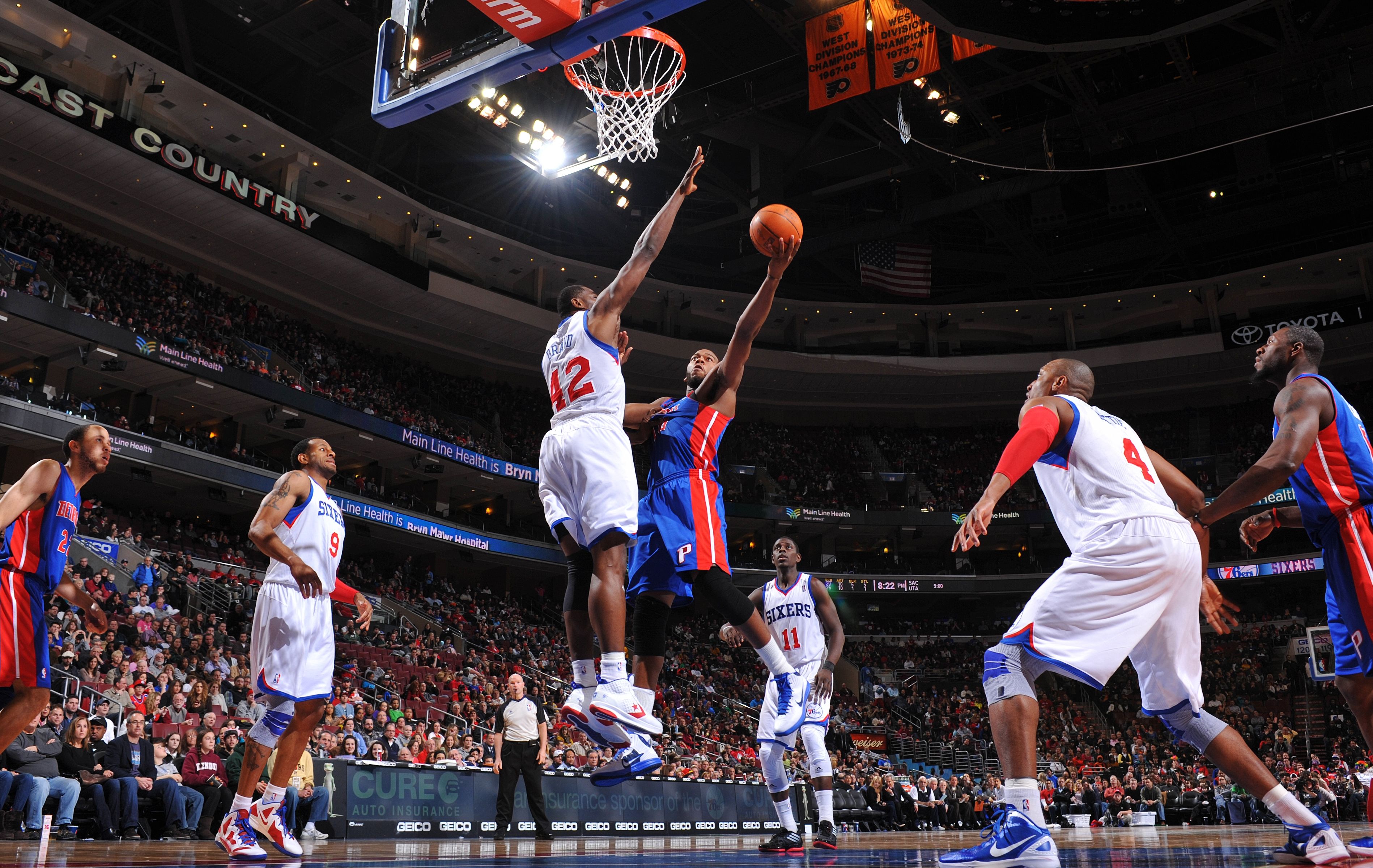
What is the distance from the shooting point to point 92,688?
13.5 m

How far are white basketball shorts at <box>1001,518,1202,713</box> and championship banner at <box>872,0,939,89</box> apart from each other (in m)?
18.1

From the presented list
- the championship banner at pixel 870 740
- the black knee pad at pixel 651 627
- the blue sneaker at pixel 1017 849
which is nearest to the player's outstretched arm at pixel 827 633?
the black knee pad at pixel 651 627

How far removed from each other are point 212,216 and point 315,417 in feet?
19.5

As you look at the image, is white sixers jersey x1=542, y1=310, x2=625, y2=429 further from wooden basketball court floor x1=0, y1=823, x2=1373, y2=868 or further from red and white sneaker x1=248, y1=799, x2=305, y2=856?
red and white sneaker x1=248, y1=799, x2=305, y2=856

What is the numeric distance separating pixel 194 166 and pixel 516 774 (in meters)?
19.9

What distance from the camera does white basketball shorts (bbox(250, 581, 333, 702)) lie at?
19.6 ft

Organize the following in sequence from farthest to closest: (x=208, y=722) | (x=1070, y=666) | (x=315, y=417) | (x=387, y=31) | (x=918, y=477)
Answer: (x=918, y=477)
(x=315, y=417)
(x=208, y=722)
(x=387, y=31)
(x=1070, y=666)

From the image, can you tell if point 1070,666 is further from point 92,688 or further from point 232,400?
point 232,400

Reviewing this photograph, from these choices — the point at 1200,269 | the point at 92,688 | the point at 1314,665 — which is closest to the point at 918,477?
the point at 1200,269

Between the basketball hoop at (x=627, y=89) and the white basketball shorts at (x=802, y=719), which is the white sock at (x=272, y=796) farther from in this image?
the basketball hoop at (x=627, y=89)

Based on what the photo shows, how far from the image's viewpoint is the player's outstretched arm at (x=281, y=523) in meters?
5.83

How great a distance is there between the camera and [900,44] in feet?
66.6

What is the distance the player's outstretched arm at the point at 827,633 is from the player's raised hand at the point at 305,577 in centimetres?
383

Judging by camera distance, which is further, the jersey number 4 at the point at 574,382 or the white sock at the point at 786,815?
the white sock at the point at 786,815
